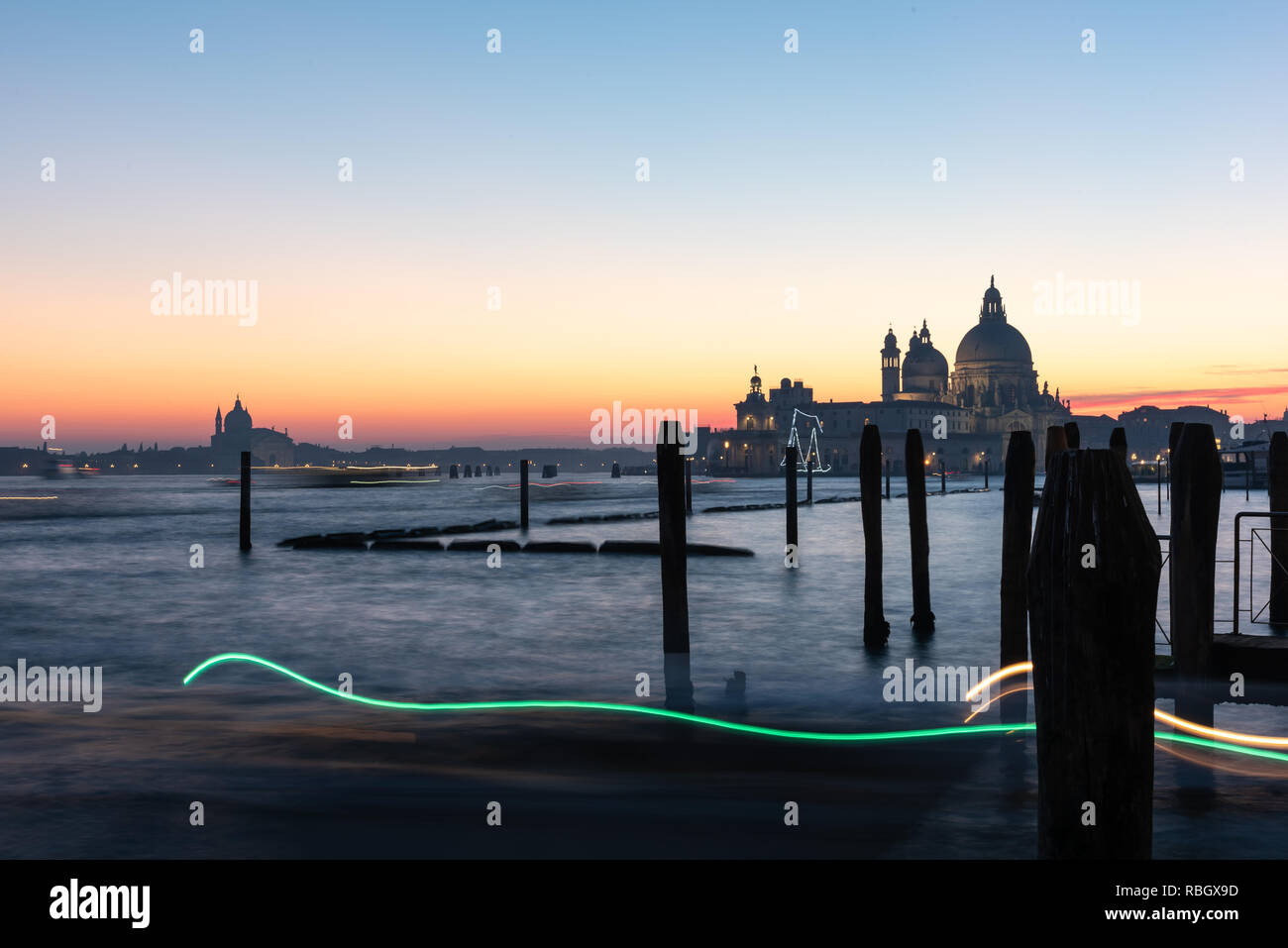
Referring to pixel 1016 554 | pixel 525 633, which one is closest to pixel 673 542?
pixel 1016 554

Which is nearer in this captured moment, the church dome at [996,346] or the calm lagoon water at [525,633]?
the calm lagoon water at [525,633]

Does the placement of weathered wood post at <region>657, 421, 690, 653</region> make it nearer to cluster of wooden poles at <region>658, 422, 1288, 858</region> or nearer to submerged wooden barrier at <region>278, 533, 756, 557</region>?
cluster of wooden poles at <region>658, 422, 1288, 858</region>

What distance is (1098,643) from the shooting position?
319cm

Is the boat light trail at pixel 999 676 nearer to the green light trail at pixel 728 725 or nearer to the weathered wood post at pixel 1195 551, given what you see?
the green light trail at pixel 728 725

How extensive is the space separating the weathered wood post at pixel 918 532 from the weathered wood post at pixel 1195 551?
580 cm

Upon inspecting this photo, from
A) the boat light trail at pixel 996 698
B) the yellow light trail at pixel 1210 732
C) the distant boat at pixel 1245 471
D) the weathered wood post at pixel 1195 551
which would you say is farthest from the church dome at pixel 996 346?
A: the weathered wood post at pixel 1195 551

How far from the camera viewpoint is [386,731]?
980cm

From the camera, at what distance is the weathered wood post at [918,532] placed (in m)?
14.1

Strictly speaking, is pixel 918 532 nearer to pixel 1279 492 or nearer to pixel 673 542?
pixel 1279 492

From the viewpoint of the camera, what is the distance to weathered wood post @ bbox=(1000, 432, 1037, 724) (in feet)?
30.5

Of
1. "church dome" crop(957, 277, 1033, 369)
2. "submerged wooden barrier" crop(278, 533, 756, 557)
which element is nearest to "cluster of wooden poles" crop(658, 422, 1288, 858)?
"submerged wooden barrier" crop(278, 533, 756, 557)
